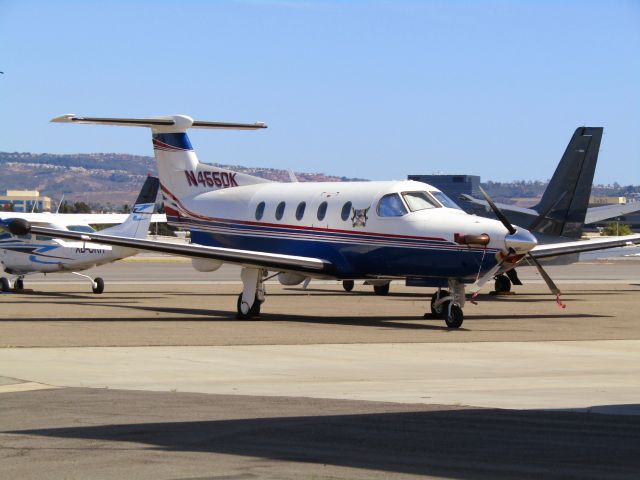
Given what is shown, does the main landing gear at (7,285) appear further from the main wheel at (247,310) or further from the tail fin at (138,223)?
the main wheel at (247,310)

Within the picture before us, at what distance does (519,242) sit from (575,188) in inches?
560

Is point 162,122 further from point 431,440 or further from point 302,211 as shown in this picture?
point 431,440

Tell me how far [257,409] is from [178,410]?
2.73 feet

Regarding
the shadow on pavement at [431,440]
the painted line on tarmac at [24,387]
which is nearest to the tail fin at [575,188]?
the painted line on tarmac at [24,387]

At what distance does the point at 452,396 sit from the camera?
1349cm

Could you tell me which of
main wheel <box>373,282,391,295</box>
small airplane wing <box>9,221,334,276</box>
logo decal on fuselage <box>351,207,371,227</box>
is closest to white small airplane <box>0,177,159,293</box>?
main wheel <box>373,282,391,295</box>

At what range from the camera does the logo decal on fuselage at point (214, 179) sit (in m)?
30.6

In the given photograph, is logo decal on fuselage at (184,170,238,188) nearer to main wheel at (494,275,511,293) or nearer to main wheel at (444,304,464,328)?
main wheel at (444,304,464,328)

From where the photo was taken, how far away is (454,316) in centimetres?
2383

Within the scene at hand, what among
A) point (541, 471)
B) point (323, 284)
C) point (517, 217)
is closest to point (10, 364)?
point (541, 471)

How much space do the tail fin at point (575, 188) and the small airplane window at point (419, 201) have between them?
11.4m

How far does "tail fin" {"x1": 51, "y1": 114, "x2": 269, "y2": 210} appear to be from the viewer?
30672 mm

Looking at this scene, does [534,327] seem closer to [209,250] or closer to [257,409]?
[209,250]

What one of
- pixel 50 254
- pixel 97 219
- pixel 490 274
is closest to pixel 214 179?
pixel 50 254
